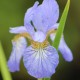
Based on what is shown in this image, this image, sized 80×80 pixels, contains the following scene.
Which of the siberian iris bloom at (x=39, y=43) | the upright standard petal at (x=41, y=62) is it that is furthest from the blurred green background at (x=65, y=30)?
the upright standard petal at (x=41, y=62)

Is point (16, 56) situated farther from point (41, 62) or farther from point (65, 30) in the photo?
point (65, 30)

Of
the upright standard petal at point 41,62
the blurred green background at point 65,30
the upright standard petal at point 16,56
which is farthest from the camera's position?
the blurred green background at point 65,30

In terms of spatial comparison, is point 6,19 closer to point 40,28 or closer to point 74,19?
point 74,19

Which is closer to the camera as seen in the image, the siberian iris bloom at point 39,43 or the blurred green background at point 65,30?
the siberian iris bloom at point 39,43

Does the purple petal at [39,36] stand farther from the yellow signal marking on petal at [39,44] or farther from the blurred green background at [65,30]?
the blurred green background at [65,30]

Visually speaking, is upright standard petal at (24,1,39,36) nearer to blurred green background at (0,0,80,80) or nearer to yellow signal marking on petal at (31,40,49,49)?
yellow signal marking on petal at (31,40,49,49)

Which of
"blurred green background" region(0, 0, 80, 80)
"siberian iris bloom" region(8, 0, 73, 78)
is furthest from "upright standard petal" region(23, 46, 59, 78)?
"blurred green background" region(0, 0, 80, 80)
